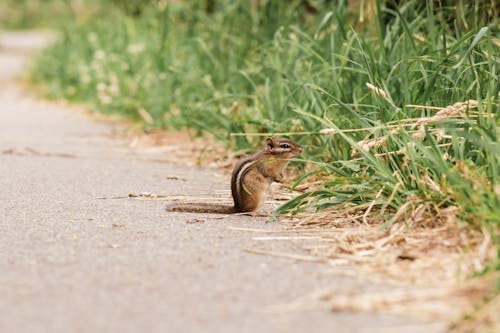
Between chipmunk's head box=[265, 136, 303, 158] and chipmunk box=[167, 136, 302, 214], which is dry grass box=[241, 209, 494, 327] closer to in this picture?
chipmunk box=[167, 136, 302, 214]

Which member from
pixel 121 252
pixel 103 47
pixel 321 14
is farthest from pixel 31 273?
pixel 103 47

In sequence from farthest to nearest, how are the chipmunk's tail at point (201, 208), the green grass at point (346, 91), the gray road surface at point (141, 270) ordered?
the chipmunk's tail at point (201, 208)
the green grass at point (346, 91)
the gray road surface at point (141, 270)

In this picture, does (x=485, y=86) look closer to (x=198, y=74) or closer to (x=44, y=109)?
(x=198, y=74)

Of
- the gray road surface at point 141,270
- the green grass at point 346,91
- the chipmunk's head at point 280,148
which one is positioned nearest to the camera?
the gray road surface at point 141,270

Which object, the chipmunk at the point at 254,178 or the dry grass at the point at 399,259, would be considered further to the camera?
the chipmunk at the point at 254,178

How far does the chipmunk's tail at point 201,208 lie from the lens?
4.10 meters

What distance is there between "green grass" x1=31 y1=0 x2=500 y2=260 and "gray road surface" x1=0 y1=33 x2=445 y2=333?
1.79 feet

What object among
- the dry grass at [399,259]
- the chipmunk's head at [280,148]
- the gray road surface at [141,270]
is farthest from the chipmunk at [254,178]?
the dry grass at [399,259]

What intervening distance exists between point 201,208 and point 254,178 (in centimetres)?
29

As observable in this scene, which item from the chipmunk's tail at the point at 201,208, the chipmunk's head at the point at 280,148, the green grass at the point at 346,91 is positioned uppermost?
the green grass at the point at 346,91

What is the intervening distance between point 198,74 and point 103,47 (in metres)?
4.67

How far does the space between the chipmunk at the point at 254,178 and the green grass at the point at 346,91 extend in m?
0.18

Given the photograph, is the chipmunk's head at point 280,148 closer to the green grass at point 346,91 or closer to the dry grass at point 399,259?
the green grass at point 346,91

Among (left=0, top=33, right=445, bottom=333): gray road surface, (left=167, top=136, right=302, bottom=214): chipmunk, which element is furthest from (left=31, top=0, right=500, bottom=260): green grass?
(left=0, top=33, right=445, bottom=333): gray road surface
